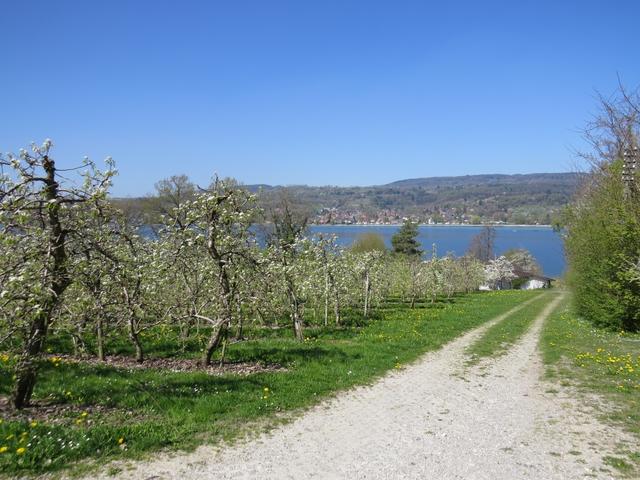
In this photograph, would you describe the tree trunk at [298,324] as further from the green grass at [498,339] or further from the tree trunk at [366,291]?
the tree trunk at [366,291]

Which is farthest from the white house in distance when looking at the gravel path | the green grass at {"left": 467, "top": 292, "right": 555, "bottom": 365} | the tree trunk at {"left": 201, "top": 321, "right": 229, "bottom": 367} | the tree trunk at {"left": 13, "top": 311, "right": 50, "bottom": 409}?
the tree trunk at {"left": 13, "top": 311, "right": 50, "bottom": 409}

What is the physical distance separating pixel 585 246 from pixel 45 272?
25.6 m

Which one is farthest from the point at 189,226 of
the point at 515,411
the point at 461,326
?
the point at 461,326

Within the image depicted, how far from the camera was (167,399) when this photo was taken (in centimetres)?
876

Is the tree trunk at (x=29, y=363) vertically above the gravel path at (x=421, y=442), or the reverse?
the tree trunk at (x=29, y=363)

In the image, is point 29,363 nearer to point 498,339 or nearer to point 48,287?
point 48,287

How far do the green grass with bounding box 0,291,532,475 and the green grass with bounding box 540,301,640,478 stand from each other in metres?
4.66

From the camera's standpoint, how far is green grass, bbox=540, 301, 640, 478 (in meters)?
8.34

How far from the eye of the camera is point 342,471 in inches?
259

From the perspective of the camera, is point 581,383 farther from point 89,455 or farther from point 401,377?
point 89,455

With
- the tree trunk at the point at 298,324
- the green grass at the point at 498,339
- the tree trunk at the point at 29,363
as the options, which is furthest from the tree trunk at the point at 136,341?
the green grass at the point at 498,339

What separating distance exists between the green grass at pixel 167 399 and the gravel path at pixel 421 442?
0.57m

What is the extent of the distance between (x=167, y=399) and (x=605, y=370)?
1215 centimetres

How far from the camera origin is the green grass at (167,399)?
21.5 feet
